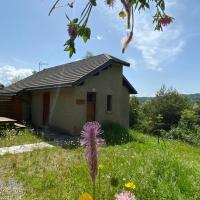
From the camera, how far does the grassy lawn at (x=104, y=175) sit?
20.0 ft

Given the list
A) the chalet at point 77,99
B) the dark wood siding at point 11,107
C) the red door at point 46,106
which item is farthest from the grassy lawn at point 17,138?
the dark wood siding at point 11,107

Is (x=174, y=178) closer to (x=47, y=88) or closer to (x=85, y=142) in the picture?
(x=85, y=142)

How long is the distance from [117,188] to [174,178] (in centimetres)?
159

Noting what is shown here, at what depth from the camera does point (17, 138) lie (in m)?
19.5

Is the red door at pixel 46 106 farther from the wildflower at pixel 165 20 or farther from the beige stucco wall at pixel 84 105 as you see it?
the wildflower at pixel 165 20

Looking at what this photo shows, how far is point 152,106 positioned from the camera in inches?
1932

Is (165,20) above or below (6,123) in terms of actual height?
above

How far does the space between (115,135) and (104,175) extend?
1134 centimetres

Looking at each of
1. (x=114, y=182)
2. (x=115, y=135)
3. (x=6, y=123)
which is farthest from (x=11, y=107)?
(x=114, y=182)

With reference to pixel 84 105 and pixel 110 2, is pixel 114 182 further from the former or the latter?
pixel 84 105

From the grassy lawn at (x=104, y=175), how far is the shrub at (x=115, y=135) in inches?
162

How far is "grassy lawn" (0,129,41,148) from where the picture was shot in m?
18.2

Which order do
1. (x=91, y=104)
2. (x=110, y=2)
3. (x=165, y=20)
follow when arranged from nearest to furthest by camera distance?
(x=110, y=2), (x=165, y=20), (x=91, y=104)

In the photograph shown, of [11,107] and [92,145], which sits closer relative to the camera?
[92,145]
